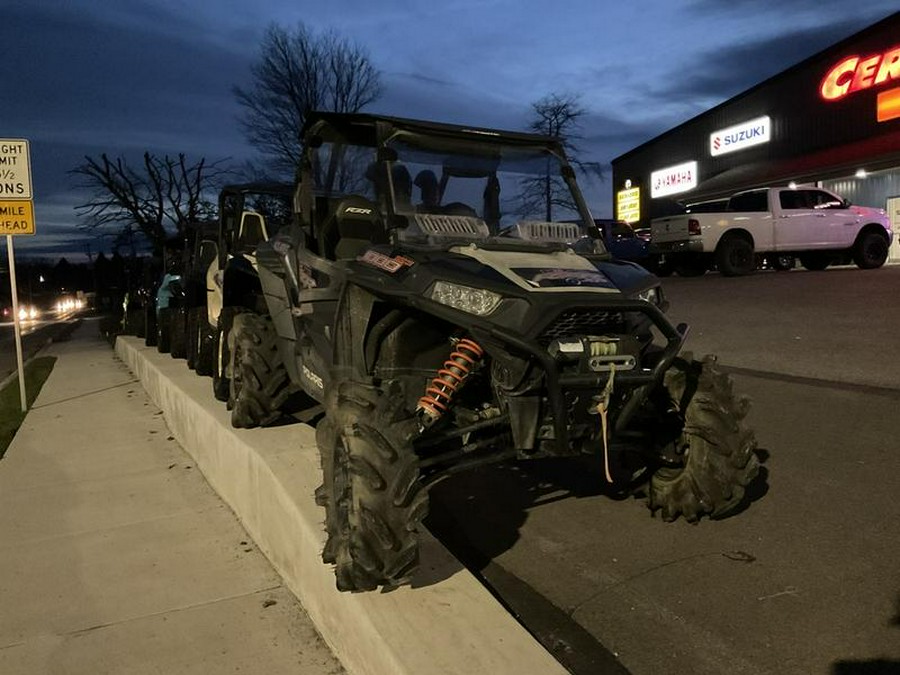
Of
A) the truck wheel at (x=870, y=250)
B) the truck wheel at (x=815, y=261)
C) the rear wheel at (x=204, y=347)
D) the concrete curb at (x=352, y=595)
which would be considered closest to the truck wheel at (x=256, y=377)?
the concrete curb at (x=352, y=595)

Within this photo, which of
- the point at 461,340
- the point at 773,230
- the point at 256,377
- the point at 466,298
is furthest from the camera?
the point at 773,230

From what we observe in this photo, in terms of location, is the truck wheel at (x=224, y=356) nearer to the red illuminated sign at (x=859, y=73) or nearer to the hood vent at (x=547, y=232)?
the hood vent at (x=547, y=232)

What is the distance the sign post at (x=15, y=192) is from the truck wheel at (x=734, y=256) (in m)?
13.9

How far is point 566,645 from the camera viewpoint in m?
3.11

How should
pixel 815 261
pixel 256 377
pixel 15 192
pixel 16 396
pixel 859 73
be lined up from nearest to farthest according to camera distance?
pixel 256 377 < pixel 15 192 < pixel 16 396 < pixel 815 261 < pixel 859 73

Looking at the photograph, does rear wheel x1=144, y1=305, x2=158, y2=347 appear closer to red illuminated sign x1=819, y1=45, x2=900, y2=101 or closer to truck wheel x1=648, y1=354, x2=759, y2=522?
truck wheel x1=648, y1=354, x2=759, y2=522

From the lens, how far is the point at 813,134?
2414 cm

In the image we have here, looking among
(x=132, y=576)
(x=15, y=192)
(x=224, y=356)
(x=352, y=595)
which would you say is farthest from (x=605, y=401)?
(x=15, y=192)

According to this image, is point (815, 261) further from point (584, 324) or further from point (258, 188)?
point (584, 324)

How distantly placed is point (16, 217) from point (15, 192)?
1.08 ft

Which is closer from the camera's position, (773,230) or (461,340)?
(461,340)

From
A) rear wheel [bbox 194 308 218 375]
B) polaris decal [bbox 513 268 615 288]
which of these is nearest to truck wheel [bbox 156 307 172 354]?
rear wheel [bbox 194 308 218 375]

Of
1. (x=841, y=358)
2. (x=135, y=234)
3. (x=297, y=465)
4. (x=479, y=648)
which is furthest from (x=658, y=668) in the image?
(x=135, y=234)

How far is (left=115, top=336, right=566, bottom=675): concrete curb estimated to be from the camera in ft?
8.45
